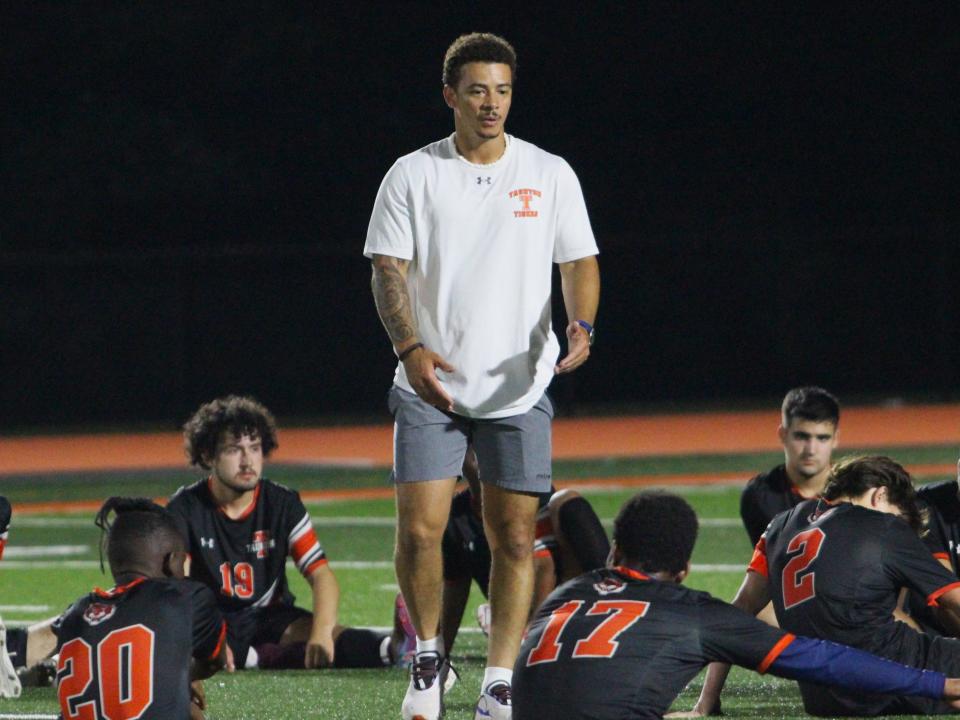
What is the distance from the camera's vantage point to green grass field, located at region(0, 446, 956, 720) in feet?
21.4

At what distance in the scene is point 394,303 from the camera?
18.6 feet

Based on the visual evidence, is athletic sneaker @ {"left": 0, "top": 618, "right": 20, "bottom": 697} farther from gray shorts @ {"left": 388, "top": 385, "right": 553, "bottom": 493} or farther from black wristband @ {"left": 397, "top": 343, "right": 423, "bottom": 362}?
black wristband @ {"left": 397, "top": 343, "right": 423, "bottom": 362}

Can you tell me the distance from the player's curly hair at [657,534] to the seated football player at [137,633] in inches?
48.9

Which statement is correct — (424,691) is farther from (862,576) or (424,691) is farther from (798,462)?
(798,462)

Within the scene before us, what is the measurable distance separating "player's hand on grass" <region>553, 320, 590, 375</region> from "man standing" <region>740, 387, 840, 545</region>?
176 centimetres

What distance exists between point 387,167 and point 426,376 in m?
24.5

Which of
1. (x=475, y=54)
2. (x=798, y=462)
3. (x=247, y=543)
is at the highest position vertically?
(x=475, y=54)

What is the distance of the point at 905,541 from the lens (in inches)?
217

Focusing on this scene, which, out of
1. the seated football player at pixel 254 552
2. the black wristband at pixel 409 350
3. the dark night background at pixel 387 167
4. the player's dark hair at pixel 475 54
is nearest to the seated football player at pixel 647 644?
the black wristband at pixel 409 350

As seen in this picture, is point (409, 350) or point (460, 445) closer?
point (409, 350)

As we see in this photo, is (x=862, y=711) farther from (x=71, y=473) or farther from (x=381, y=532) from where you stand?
(x=71, y=473)

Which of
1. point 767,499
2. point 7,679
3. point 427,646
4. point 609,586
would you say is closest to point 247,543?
point 7,679

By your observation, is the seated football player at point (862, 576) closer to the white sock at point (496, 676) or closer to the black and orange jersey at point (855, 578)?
the black and orange jersey at point (855, 578)

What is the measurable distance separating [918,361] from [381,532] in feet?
57.2
